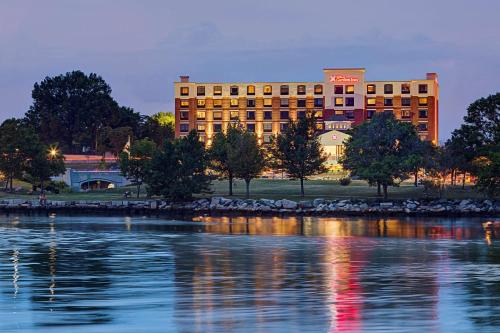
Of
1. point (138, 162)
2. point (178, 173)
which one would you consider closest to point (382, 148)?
point (178, 173)

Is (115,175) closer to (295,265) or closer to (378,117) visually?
(378,117)

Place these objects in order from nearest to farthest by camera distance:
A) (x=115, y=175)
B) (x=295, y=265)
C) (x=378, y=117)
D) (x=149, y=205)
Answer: (x=295, y=265) < (x=149, y=205) < (x=378, y=117) < (x=115, y=175)

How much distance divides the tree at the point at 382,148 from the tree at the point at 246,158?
11483 millimetres

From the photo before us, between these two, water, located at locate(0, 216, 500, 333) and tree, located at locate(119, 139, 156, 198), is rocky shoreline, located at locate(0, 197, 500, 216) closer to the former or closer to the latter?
tree, located at locate(119, 139, 156, 198)

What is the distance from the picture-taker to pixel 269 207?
113 metres

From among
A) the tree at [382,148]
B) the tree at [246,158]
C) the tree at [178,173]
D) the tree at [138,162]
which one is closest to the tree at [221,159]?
the tree at [246,158]

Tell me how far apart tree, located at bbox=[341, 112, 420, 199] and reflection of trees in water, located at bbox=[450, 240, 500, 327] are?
54.6 metres

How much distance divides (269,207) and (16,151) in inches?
1677

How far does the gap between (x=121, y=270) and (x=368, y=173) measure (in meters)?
77.4

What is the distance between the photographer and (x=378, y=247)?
61750 mm

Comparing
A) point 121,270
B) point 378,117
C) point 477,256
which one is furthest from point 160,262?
point 378,117

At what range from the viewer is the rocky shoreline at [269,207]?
108 m

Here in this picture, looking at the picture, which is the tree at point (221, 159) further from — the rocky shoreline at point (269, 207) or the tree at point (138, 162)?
the rocky shoreline at point (269, 207)

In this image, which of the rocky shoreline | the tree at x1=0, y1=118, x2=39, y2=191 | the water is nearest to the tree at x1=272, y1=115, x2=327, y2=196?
the rocky shoreline
